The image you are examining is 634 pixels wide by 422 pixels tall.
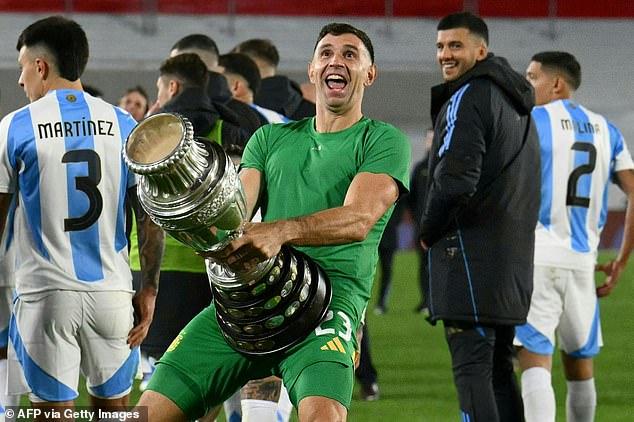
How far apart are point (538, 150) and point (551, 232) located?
2.70 feet

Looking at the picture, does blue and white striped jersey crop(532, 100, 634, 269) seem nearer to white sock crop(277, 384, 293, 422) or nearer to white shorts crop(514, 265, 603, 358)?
white shorts crop(514, 265, 603, 358)

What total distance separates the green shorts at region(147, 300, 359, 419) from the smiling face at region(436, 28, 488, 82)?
1997mm

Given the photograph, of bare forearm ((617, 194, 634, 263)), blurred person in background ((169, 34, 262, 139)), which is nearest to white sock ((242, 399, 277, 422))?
blurred person in background ((169, 34, 262, 139))

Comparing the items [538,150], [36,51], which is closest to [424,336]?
[538,150]

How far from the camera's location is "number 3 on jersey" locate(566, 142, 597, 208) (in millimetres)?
5922

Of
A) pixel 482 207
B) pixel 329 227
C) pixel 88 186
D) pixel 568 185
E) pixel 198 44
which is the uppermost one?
pixel 198 44

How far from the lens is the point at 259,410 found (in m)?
4.64

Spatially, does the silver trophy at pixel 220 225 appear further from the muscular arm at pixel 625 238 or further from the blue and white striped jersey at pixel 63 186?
the muscular arm at pixel 625 238

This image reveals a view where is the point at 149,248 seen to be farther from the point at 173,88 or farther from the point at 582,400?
the point at 582,400

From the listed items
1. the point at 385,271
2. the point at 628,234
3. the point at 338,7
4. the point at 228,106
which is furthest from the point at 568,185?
the point at 338,7

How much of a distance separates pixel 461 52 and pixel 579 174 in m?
1.09

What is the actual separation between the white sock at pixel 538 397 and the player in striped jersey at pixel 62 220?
2143 mm

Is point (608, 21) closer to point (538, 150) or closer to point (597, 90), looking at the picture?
point (597, 90)

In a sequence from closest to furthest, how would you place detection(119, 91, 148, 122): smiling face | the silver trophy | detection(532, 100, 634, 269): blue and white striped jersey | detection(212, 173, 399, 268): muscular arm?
1. the silver trophy
2. detection(212, 173, 399, 268): muscular arm
3. detection(532, 100, 634, 269): blue and white striped jersey
4. detection(119, 91, 148, 122): smiling face
